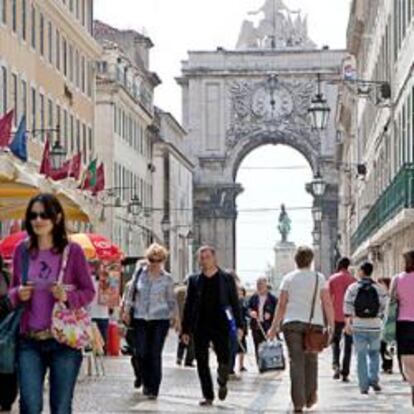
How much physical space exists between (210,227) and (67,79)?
231 ft

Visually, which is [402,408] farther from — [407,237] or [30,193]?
[407,237]

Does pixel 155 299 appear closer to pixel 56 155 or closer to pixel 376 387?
pixel 376 387

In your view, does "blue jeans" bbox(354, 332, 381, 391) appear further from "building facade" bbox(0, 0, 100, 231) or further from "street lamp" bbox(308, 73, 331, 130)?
"building facade" bbox(0, 0, 100, 231)

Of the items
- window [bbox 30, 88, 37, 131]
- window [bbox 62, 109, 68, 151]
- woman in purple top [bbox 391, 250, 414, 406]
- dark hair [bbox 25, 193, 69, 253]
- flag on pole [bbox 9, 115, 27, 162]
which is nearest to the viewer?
dark hair [bbox 25, 193, 69, 253]

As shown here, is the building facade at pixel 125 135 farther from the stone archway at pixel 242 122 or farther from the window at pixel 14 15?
the stone archway at pixel 242 122

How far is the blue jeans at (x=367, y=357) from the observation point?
20873 millimetres

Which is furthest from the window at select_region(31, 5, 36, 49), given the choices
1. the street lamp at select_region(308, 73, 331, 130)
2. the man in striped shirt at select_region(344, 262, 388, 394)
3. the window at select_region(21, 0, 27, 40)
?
the man in striped shirt at select_region(344, 262, 388, 394)

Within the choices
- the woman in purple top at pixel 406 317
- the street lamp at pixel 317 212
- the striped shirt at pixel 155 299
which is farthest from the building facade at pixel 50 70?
the street lamp at pixel 317 212

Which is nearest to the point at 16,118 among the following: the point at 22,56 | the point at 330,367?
the point at 22,56

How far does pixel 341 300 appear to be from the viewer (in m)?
24.5

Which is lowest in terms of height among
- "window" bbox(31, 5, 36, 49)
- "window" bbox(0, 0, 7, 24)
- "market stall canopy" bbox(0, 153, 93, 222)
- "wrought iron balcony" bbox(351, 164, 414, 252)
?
"market stall canopy" bbox(0, 153, 93, 222)

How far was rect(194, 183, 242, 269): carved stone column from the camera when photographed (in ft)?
406

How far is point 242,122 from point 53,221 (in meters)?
112

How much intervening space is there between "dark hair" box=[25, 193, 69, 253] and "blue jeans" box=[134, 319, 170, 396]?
831 centimetres
